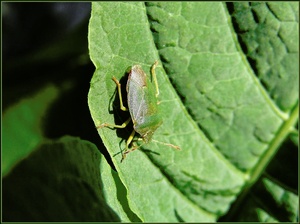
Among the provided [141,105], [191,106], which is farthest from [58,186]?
[191,106]

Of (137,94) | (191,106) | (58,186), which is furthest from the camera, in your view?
(58,186)

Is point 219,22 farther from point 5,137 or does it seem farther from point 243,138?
point 5,137

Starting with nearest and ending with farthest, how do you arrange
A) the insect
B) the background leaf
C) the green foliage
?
the green foliage → the insect → the background leaf

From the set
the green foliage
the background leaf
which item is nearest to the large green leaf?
the green foliage

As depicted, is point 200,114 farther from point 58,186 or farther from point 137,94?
point 58,186

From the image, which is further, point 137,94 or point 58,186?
point 58,186

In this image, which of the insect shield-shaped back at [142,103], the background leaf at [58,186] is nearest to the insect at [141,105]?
the insect shield-shaped back at [142,103]

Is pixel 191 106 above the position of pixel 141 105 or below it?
above

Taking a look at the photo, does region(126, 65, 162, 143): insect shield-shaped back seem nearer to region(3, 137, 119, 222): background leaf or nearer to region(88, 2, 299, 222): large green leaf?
region(88, 2, 299, 222): large green leaf

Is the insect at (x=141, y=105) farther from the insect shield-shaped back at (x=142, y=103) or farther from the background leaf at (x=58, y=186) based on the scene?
the background leaf at (x=58, y=186)
